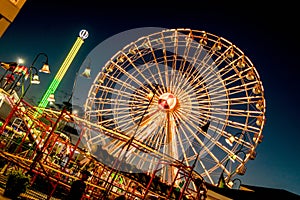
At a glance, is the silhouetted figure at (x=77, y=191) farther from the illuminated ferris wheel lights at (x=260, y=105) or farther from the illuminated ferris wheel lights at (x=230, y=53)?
the illuminated ferris wheel lights at (x=230, y=53)

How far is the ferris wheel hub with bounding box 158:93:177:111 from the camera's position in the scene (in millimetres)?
17672

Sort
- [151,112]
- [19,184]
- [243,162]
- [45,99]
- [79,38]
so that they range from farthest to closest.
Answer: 1. [79,38]
2. [45,99]
3. [151,112]
4. [243,162]
5. [19,184]

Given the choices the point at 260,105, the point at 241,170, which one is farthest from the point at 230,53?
the point at 241,170

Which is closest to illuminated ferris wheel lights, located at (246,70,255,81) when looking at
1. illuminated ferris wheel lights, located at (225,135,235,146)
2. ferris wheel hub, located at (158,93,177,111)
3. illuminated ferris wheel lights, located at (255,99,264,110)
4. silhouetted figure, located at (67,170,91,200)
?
illuminated ferris wheel lights, located at (255,99,264,110)

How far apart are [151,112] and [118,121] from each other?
292 cm

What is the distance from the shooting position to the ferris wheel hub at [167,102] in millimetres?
17672

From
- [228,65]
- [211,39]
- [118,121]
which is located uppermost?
[211,39]

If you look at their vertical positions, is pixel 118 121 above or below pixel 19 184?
Answer: above

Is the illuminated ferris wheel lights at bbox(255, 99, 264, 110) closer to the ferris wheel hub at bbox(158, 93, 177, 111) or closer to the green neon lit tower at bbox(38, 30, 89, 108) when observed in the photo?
the ferris wheel hub at bbox(158, 93, 177, 111)

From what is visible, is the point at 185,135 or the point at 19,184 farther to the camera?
the point at 185,135

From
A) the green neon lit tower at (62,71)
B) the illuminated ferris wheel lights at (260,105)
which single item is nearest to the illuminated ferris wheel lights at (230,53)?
the illuminated ferris wheel lights at (260,105)

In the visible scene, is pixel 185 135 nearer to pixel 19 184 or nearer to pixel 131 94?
pixel 131 94

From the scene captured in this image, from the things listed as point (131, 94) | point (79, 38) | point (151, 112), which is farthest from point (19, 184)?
point (79, 38)

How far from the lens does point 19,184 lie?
8445mm
